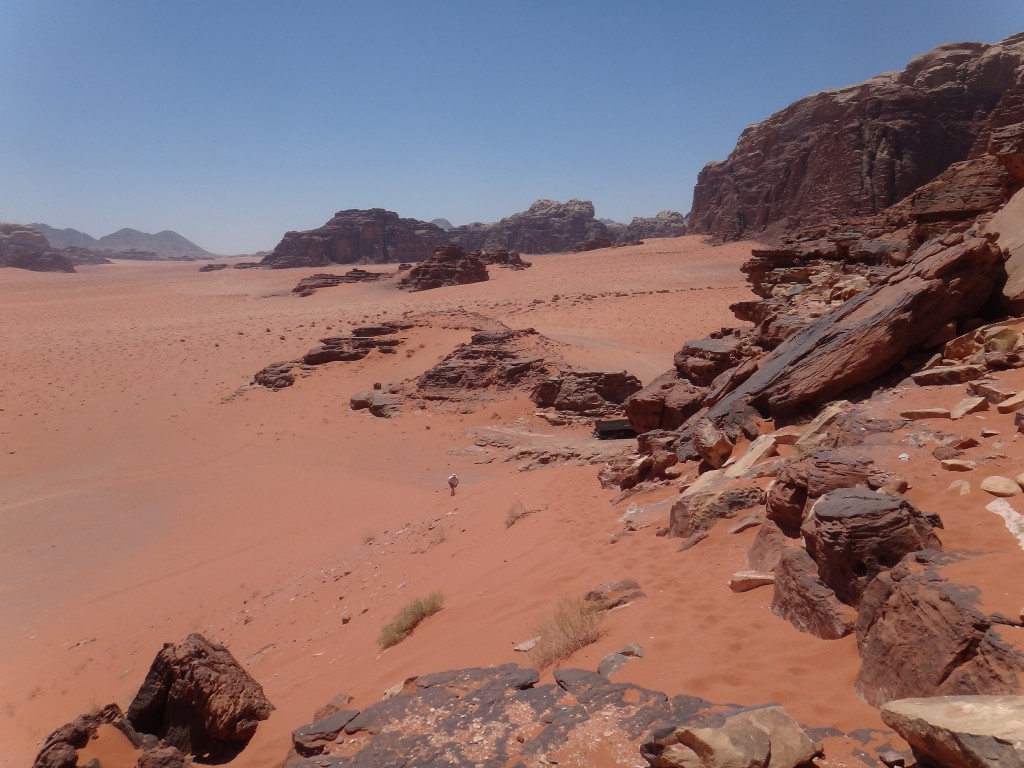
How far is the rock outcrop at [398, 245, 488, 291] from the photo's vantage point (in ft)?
174

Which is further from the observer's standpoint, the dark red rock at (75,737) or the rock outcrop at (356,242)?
the rock outcrop at (356,242)

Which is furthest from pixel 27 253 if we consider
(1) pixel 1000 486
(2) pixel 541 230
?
(1) pixel 1000 486

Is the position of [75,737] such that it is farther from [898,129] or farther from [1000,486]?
[898,129]

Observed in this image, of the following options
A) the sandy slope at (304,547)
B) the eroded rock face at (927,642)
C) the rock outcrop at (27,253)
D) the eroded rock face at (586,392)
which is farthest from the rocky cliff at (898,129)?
the rock outcrop at (27,253)

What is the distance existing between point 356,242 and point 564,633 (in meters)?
93.5

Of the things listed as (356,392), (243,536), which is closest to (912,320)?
(243,536)

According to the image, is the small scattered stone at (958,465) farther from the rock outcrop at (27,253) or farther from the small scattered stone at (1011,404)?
the rock outcrop at (27,253)

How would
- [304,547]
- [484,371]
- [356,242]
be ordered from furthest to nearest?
[356,242] → [484,371] → [304,547]

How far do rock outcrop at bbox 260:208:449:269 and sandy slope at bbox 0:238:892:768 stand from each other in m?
63.9

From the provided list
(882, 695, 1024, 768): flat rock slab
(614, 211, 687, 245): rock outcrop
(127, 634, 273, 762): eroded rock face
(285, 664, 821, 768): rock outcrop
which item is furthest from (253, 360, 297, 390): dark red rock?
(614, 211, 687, 245): rock outcrop

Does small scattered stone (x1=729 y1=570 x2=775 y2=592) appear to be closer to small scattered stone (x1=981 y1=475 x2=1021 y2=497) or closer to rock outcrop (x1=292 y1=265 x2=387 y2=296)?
small scattered stone (x1=981 y1=475 x2=1021 y2=497)

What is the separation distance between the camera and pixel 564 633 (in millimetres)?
4277

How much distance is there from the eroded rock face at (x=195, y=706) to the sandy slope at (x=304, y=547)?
230 millimetres

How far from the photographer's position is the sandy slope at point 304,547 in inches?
173
